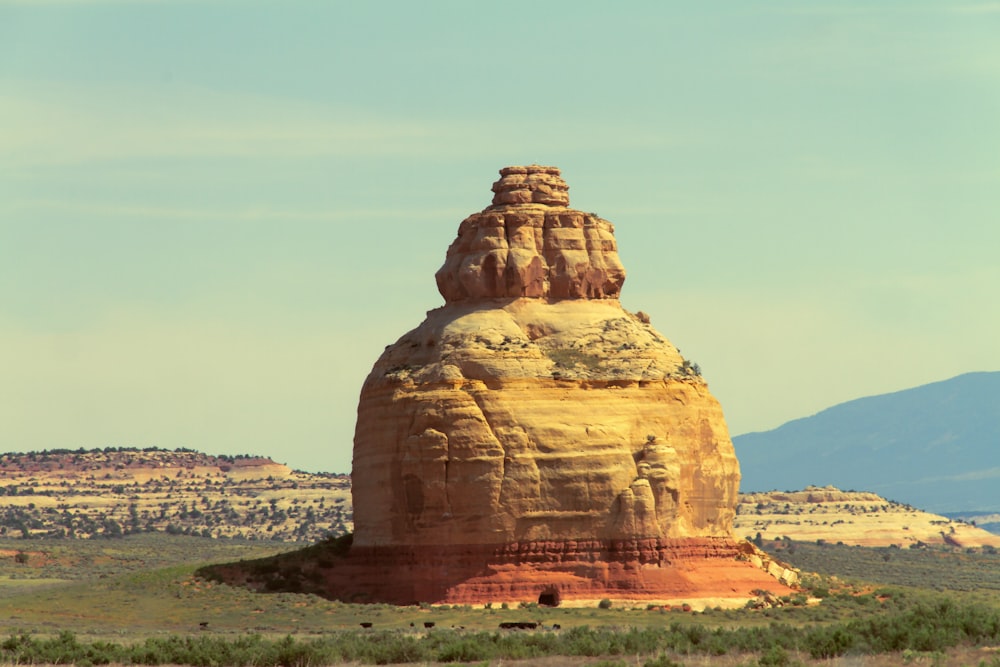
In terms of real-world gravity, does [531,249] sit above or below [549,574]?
above

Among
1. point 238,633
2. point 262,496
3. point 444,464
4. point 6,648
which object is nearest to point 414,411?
point 444,464

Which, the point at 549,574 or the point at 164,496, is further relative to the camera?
the point at 164,496

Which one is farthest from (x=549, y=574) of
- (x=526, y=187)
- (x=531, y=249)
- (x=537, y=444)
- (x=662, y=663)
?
(x=662, y=663)

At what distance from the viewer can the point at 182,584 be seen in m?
64.9

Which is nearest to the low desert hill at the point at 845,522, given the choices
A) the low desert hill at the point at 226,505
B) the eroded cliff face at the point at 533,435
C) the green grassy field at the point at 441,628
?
the low desert hill at the point at 226,505

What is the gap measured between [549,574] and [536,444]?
13.2 feet

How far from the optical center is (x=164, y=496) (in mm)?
150000

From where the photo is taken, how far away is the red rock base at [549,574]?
59938 millimetres

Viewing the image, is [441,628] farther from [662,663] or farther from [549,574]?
[662,663]

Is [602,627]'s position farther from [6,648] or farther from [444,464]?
[6,648]

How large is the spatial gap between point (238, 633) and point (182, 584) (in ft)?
34.4

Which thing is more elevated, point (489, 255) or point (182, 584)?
point (489, 255)

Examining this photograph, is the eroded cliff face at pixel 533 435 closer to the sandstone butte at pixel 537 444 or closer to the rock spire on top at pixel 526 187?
the sandstone butte at pixel 537 444

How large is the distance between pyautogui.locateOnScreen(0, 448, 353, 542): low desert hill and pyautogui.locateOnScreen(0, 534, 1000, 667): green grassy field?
48525mm
